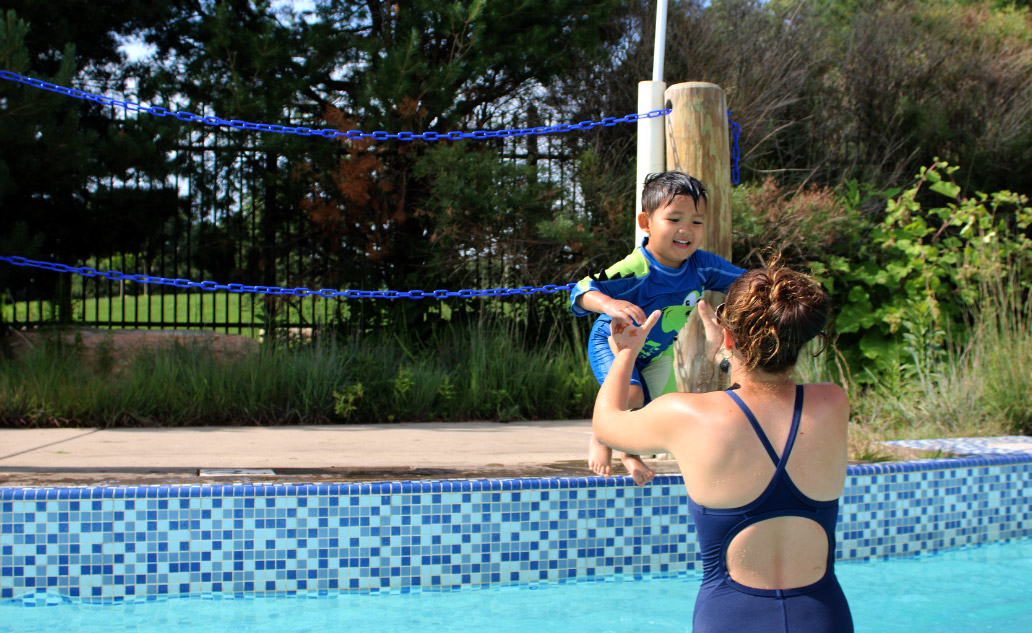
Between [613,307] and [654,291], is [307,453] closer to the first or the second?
[654,291]

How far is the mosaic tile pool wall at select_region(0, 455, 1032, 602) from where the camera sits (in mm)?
3117

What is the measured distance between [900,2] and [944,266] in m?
4.52

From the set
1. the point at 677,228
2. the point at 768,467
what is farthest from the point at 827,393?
the point at 677,228

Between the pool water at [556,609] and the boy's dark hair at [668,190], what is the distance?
1.53 metres

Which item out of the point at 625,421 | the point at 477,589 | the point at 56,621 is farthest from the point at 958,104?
the point at 56,621

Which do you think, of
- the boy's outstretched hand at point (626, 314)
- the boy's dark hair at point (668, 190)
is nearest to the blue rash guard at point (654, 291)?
the boy's dark hair at point (668, 190)

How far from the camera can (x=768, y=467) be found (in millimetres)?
1642

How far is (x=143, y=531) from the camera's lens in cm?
314

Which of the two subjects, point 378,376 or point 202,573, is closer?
point 202,573

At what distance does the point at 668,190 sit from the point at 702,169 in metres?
1.02

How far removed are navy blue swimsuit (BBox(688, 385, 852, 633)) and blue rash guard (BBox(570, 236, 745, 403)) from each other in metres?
1.50

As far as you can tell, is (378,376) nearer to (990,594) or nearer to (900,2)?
(990,594)

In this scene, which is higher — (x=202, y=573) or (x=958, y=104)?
(x=958, y=104)

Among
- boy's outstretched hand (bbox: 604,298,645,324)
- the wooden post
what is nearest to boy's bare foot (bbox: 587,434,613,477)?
boy's outstretched hand (bbox: 604,298,645,324)
